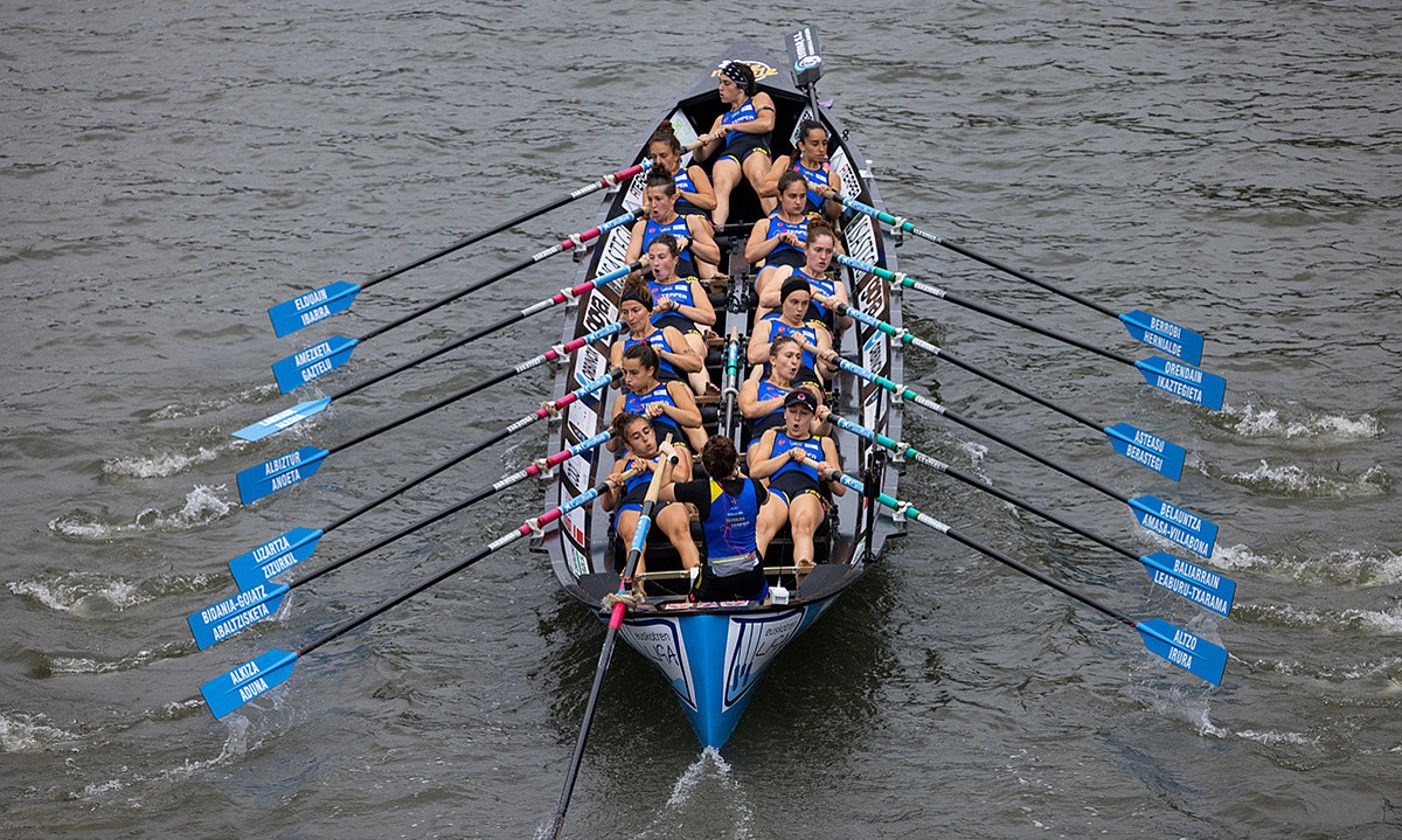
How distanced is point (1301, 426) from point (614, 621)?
25.9 ft

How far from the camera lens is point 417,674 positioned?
39.9 ft

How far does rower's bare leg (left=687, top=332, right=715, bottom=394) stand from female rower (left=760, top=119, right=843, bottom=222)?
8.39 ft

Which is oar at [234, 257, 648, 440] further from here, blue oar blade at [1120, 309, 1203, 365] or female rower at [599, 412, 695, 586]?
blue oar blade at [1120, 309, 1203, 365]

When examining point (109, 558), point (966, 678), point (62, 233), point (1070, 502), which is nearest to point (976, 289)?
point (1070, 502)

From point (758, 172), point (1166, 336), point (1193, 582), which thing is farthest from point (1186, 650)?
point (758, 172)

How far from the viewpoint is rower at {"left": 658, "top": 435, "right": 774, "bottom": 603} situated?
10.9 m

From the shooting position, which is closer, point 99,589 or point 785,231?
point 99,589

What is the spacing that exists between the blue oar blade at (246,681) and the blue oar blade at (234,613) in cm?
29

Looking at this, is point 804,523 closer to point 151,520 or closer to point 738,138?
point 738,138

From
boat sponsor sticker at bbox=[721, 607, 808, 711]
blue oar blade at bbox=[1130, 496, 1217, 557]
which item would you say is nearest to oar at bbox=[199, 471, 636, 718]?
boat sponsor sticker at bbox=[721, 607, 808, 711]

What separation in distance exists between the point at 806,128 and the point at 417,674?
23.4 feet

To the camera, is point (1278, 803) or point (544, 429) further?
point (544, 429)

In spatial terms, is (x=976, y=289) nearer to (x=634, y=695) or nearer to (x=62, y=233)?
(x=634, y=695)

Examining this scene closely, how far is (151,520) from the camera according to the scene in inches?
554
